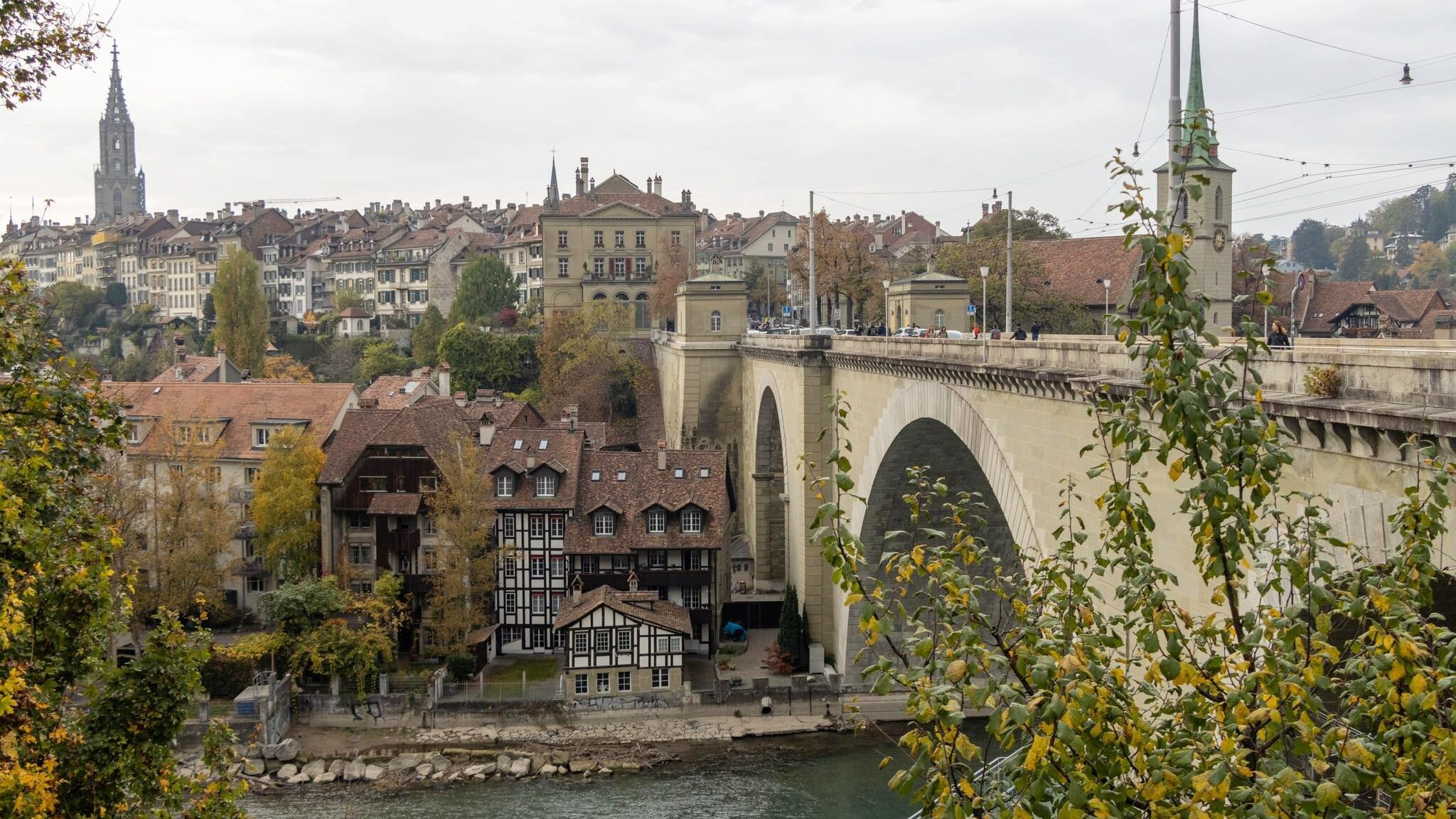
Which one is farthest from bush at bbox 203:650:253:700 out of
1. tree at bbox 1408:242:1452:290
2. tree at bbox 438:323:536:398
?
tree at bbox 1408:242:1452:290

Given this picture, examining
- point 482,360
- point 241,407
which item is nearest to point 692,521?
point 241,407

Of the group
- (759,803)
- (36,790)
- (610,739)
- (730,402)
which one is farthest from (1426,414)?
(730,402)

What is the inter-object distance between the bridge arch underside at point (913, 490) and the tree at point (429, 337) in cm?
4325

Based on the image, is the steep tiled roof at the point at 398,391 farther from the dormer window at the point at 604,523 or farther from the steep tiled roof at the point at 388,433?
the dormer window at the point at 604,523

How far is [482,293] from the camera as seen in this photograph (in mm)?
75188

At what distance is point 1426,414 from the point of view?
868 cm

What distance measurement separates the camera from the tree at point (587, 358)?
5884cm

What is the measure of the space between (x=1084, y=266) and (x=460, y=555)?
24169 mm

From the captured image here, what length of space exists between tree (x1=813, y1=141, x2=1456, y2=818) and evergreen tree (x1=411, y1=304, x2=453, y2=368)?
65433mm

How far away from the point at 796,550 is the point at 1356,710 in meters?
30.6

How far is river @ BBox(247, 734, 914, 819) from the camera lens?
2681cm

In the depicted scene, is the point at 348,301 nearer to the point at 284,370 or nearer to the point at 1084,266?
the point at 284,370

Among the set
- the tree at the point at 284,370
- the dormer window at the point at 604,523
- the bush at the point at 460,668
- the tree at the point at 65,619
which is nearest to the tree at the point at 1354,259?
the dormer window at the point at 604,523

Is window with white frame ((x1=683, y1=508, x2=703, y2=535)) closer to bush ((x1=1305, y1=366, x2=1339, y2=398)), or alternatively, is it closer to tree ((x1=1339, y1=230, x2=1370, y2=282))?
bush ((x1=1305, y1=366, x2=1339, y2=398))
